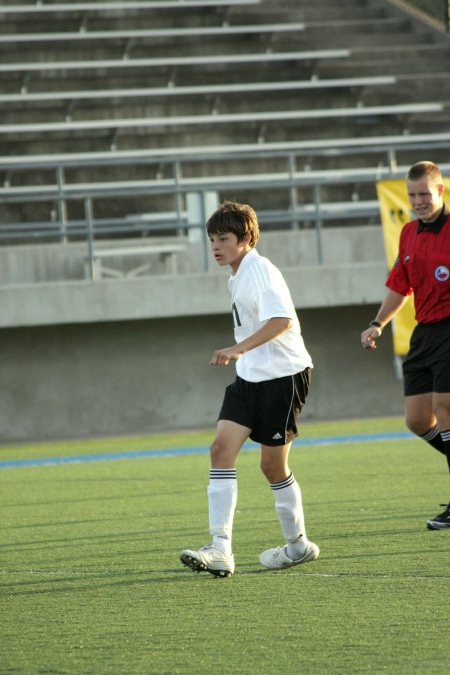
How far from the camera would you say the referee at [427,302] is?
6340 millimetres

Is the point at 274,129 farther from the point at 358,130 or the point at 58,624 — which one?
the point at 58,624

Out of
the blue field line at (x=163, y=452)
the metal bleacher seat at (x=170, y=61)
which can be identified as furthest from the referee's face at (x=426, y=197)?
the metal bleacher seat at (x=170, y=61)

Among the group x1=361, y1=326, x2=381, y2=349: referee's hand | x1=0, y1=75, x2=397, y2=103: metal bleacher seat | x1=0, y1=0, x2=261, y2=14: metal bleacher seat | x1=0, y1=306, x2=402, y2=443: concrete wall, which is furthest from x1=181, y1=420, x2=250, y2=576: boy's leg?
x1=0, y1=0, x2=261, y2=14: metal bleacher seat

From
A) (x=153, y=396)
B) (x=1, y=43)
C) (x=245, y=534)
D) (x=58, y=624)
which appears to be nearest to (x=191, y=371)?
(x=153, y=396)

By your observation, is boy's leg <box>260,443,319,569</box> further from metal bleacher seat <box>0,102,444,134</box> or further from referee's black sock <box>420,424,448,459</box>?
metal bleacher seat <box>0,102,444,134</box>

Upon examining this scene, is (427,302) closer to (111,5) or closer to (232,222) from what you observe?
(232,222)

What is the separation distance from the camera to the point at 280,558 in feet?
18.0

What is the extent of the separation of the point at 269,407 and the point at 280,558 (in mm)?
680

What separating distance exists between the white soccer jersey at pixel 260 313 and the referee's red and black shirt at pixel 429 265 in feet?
4.03

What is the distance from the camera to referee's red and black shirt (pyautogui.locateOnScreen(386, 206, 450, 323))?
6.36m

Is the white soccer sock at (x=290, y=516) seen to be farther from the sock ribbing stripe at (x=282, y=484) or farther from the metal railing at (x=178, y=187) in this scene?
the metal railing at (x=178, y=187)

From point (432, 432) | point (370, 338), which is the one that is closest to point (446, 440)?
point (432, 432)

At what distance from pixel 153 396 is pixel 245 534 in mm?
8999

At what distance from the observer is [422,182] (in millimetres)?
6281
